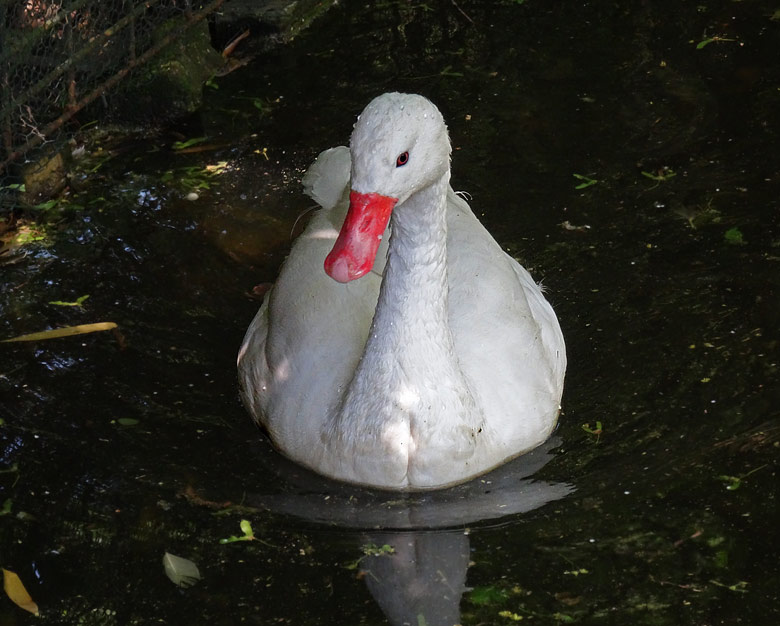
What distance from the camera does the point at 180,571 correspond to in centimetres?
430

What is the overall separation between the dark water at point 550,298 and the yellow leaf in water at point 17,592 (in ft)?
0.11

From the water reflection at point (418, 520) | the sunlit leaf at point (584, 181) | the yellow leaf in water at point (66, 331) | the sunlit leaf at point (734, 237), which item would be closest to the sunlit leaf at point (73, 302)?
the yellow leaf in water at point (66, 331)

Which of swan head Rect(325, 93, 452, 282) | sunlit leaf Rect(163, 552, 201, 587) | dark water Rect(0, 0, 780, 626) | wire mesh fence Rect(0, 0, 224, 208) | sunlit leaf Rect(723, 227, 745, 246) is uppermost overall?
swan head Rect(325, 93, 452, 282)

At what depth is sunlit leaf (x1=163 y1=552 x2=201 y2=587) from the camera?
14.0ft

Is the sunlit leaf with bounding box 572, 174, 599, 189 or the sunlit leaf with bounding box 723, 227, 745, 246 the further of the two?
the sunlit leaf with bounding box 572, 174, 599, 189

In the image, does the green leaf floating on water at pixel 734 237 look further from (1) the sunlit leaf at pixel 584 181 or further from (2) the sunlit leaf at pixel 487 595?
(2) the sunlit leaf at pixel 487 595

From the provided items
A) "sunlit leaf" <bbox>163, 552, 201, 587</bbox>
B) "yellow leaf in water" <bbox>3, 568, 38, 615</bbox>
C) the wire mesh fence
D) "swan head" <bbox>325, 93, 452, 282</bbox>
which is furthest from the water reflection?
the wire mesh fence

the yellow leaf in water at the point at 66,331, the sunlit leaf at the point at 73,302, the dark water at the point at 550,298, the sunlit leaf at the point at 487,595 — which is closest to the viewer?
the sunlit leaf at the point at 487,595

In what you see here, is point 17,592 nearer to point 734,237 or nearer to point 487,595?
point 487,595

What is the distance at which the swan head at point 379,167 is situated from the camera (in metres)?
3.85

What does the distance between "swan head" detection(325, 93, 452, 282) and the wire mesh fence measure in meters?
3.10

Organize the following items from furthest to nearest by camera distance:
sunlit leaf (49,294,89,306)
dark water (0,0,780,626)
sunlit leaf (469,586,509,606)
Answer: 1. sunlit leaf (49,294,89,306)
2. dark water (0,0,780,626)
3. sunlit leaf (469,586,509,606)

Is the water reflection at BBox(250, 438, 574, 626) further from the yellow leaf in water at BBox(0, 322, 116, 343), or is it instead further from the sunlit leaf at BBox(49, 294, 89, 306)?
the sunlit leaf at BBox(49, 294, 89, 306)

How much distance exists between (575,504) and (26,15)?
4.02 meters
